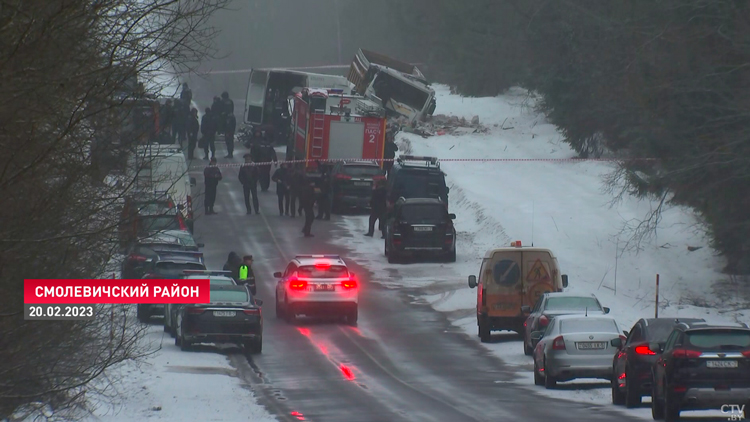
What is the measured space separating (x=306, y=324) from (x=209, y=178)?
1099 cm

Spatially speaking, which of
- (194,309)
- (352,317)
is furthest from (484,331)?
(194,309)

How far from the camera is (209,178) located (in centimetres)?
3781

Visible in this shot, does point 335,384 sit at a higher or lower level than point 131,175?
lower

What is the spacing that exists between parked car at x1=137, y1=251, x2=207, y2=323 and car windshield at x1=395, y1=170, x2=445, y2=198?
456 inches

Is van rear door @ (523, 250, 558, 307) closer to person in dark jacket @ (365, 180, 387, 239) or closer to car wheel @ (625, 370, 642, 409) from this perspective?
car wheel @ (625, 370, 642, 409)

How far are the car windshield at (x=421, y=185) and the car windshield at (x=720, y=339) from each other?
22.3 m

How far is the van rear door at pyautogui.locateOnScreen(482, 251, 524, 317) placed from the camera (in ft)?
85.3

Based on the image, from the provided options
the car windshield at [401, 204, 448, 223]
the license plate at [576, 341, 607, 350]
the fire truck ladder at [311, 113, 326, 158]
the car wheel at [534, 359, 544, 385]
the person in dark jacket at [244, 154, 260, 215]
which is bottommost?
the car wheel at [534, 359, 544, 385]

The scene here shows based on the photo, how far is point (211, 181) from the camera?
38125 millimetres

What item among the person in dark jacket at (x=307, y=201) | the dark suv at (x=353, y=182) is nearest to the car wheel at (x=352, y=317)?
the person in dark jacket at (x=307, y=201)

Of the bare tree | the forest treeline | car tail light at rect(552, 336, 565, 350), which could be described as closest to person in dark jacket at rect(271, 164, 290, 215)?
the forest treeline

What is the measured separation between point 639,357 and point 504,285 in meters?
8.93

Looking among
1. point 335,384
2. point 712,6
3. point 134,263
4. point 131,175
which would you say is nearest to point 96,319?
point 131,175

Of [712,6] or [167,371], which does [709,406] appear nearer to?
[167,371]
